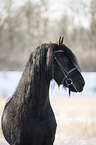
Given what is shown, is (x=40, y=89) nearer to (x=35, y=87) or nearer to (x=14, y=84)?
(x=35, y=87)

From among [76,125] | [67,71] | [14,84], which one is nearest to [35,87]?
[67,71]

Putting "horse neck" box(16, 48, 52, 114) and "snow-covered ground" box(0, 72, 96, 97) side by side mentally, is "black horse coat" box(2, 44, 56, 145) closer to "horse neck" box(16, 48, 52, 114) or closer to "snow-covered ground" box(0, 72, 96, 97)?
"horse neck" box(16, 48, 52, 114)

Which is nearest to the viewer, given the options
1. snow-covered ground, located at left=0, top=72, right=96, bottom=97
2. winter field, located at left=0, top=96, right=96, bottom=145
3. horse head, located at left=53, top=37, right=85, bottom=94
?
horse head, located at left=53, top=37, right=85, bottom=94

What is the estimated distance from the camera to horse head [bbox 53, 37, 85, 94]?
1562 mm

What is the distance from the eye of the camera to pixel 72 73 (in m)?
1.57

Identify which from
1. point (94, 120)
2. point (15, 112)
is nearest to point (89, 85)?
point (94, 120)

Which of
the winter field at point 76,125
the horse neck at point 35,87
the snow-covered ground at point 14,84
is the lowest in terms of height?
the winter field at point 76,125

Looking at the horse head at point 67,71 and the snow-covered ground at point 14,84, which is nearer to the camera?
the horse head at point 67,71

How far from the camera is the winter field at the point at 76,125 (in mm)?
4252

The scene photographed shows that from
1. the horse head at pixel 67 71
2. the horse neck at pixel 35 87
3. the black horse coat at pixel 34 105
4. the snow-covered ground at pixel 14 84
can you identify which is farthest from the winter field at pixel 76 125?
the horse head at pixel 67 71

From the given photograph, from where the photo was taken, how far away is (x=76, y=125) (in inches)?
205

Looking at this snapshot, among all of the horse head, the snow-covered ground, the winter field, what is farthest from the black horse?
the snow-covered ground

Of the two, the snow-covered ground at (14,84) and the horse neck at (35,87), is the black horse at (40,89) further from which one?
the snow-covered ground at (14,84)

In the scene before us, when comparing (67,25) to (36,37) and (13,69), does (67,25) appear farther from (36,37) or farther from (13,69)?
(13,69)
